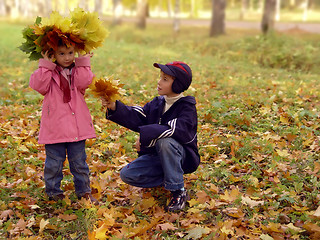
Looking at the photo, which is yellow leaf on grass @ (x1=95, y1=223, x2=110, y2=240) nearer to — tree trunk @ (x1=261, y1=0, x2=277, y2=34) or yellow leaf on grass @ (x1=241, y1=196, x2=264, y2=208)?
yellow leaf on grass @ (x1=241, y1=196, x2=264, y2=208)

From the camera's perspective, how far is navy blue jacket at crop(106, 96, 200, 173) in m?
3.75

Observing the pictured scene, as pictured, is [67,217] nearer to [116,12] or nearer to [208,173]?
[208,173]

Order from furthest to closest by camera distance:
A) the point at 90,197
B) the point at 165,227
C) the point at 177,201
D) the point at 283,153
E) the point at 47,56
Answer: the point at 283,153 → the point at 90,197 → the point at 177,201 → the point at 47,56 → the point at 165,227

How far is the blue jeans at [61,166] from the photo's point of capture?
3.89 m

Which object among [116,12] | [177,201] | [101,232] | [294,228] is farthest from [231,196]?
[116,12]

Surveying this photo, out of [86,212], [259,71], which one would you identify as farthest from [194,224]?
[259,71]

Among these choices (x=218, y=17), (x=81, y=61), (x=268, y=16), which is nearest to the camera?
(x=81, y=61)

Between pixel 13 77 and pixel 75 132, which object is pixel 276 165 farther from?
pixel 13 77

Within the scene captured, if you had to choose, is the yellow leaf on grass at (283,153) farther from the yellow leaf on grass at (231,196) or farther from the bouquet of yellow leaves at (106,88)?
the bouquet of yellow leaves at (106,88)

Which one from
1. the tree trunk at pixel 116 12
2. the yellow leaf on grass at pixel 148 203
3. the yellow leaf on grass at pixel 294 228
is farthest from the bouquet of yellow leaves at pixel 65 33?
the tree trunk at pixel 116 12

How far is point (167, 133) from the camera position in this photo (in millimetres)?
3748

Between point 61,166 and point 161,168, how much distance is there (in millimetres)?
1132

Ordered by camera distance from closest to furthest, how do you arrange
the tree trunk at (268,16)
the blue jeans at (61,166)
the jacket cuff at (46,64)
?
1. the jacket cuff at (46,64)
2. the blue jeans at (61,166)
3. the tree trunk at (268,16)

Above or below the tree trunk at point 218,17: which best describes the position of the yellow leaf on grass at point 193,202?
below
